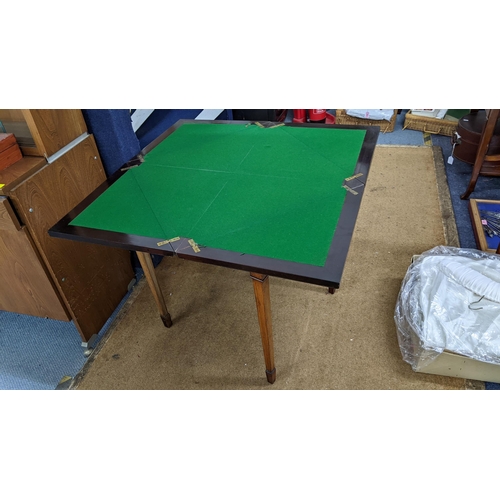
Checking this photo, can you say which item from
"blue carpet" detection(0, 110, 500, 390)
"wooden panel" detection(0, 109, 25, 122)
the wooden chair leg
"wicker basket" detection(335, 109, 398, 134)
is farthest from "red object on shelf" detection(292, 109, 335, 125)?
"wooden panel" detection(0, 109, 25, 122)

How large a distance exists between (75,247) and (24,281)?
12.7 inches

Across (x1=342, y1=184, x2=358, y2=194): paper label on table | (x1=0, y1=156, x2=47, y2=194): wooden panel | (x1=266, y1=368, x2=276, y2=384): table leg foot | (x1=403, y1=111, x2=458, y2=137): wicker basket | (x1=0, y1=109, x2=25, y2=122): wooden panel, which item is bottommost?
(x1=266, y1=368, x2=276, y2=384): table leg foot

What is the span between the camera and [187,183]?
1818 mm

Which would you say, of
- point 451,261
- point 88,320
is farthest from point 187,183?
point 451,261

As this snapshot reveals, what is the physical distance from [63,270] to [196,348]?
0.80 meters

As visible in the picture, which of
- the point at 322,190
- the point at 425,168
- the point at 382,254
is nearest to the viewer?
the point at 322,190

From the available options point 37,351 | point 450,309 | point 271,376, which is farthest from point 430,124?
point 37,351

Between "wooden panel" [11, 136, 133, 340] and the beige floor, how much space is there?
0.18 meters

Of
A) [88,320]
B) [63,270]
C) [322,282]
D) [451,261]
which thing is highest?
[322,282]

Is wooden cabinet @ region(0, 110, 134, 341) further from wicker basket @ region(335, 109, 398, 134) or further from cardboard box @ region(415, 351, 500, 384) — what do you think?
wicker basket @ region(335, 109, 398, 134)

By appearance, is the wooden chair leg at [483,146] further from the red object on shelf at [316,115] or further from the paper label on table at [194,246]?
the paper label on table at [194,246]

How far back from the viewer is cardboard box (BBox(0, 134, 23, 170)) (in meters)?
1.72

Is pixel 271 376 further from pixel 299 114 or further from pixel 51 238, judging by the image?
pixel 299 114

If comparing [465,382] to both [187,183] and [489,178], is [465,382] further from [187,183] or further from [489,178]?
[489,178]
